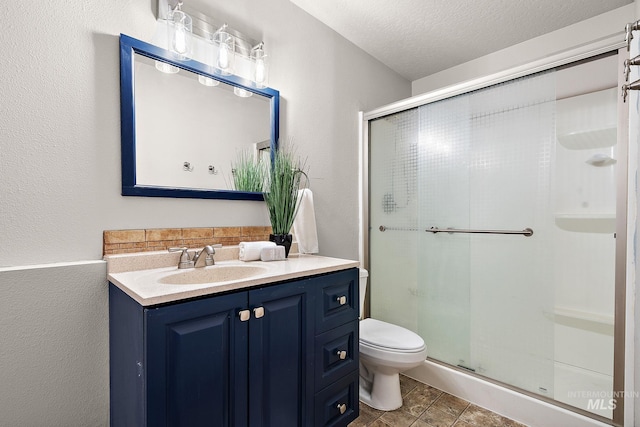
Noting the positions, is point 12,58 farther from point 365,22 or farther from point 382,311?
point 382,311

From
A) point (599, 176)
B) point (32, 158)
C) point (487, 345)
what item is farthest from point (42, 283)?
point (599, 176)

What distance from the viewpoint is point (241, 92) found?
5.42ft

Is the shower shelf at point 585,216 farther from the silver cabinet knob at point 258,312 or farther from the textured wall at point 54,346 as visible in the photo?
the textured wall at point 54,346

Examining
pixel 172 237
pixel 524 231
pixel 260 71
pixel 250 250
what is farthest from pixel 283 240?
pixel 524 231

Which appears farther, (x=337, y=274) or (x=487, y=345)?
(x=487, y=345)

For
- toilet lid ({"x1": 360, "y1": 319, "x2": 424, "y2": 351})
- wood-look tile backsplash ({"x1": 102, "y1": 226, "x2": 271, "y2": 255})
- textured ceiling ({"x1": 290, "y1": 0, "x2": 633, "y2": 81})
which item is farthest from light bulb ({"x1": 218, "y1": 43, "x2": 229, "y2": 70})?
toilet lid ({"x1": 360, "y1": 319, "x2": 424, "y2": 351})

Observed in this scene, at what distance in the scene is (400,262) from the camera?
88.1 inches

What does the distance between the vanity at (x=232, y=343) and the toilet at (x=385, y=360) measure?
23 cm

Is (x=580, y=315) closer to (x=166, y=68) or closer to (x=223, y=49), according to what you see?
(x=223, y=49)

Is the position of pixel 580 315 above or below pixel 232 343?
below

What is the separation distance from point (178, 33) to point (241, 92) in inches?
15.0

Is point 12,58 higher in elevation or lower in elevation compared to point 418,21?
lower

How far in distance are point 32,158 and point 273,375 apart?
3.82 feet

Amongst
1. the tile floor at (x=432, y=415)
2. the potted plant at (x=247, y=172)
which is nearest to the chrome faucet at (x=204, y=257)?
the potted plant at (x=247, y=172)
